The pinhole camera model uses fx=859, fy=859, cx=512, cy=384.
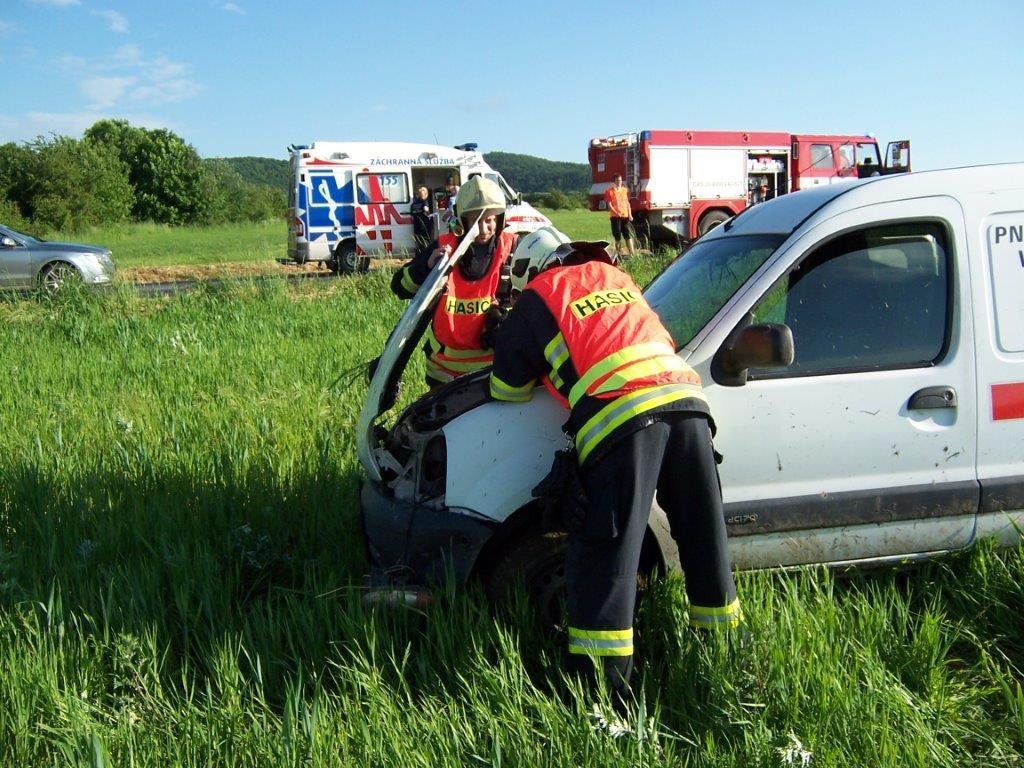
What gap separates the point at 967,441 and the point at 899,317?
531 millimetres

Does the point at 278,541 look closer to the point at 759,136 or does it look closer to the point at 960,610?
the point at 960,610

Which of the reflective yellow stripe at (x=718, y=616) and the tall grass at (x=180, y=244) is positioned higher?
the tall grass at (x=180, y=244)

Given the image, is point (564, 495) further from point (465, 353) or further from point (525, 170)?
point (525, 170)

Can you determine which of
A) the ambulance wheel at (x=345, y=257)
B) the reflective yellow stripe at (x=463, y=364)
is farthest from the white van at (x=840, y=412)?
the ambulance wheel at (x=345, y=257)

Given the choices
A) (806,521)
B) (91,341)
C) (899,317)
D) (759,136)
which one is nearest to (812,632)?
(806,521)

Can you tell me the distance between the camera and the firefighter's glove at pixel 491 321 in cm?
440

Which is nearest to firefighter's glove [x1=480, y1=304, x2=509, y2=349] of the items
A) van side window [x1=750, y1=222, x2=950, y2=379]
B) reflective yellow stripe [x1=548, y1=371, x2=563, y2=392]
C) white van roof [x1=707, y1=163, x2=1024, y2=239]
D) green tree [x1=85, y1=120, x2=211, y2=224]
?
white van roof [x1=707, y1=163, x2=1024, y2=239]

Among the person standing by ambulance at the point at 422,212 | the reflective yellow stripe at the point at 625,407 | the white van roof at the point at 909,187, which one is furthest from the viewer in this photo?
the person standing by ambulance at the point at 422,212

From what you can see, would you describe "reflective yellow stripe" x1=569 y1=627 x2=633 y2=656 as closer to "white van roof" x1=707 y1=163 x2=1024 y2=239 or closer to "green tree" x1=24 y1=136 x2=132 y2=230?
"white van roof" x1=707 y1=163 x2=1024 y2=239

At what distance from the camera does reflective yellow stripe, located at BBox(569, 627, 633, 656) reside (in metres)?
2.59

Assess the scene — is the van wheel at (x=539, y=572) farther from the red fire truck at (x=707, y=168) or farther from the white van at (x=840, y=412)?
the red fire truck at (x=707, y=168)

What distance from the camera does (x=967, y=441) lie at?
3254mm

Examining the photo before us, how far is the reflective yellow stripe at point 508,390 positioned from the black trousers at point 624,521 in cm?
38

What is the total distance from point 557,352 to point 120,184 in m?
55.8
